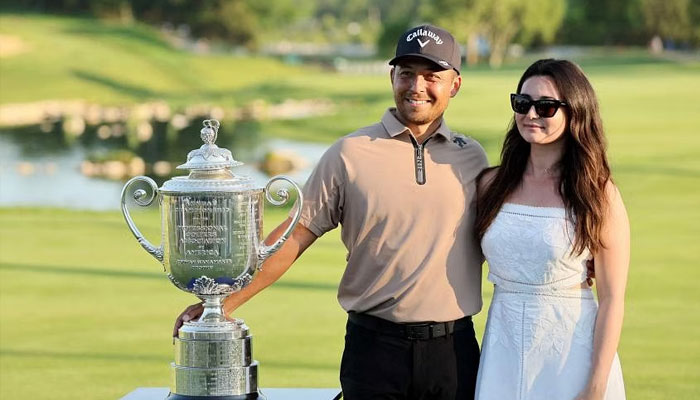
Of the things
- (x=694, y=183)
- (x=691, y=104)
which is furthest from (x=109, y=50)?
(x=694, y=183)

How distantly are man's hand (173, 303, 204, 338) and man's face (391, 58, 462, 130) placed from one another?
74cm

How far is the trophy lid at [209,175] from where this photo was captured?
3902 millimetres

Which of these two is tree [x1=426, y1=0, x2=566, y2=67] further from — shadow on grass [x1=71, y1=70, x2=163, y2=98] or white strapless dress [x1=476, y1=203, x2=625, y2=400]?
white strapless dress [x1=476, y1=203, x2=625, y2=400]

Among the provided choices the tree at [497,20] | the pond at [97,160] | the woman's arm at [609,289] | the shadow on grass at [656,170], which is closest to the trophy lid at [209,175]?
the woman's arm at [609,289]

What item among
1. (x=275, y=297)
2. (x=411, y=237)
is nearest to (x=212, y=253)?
(x=411, y=237)

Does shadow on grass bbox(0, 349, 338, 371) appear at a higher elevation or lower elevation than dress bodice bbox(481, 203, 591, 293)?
lower

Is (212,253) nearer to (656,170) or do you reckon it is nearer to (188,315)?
(188,315)

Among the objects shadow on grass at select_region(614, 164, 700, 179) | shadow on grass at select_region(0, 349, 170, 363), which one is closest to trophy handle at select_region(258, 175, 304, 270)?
shadow on grass at select_region(0, 349, 170, 363)

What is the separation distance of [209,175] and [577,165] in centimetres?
93

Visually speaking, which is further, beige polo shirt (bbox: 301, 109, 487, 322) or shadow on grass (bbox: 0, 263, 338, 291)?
shadow on grass (bbox: 0, 263, 338, 291)

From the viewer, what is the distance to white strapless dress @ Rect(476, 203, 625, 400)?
3.93 metres

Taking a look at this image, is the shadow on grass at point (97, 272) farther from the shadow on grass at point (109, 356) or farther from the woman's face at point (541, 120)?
the woman's face at point (541, 120)

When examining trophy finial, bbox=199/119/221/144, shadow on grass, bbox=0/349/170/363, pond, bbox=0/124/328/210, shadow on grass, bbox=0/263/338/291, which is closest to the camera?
trophy finial, bbox=199/119/221/144

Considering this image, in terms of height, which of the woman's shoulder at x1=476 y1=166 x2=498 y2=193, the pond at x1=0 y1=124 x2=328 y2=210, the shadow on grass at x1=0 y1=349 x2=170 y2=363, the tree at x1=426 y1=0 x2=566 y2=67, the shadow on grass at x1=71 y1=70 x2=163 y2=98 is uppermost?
the tree at x1=426 y1=0 x2=566 y2=67
